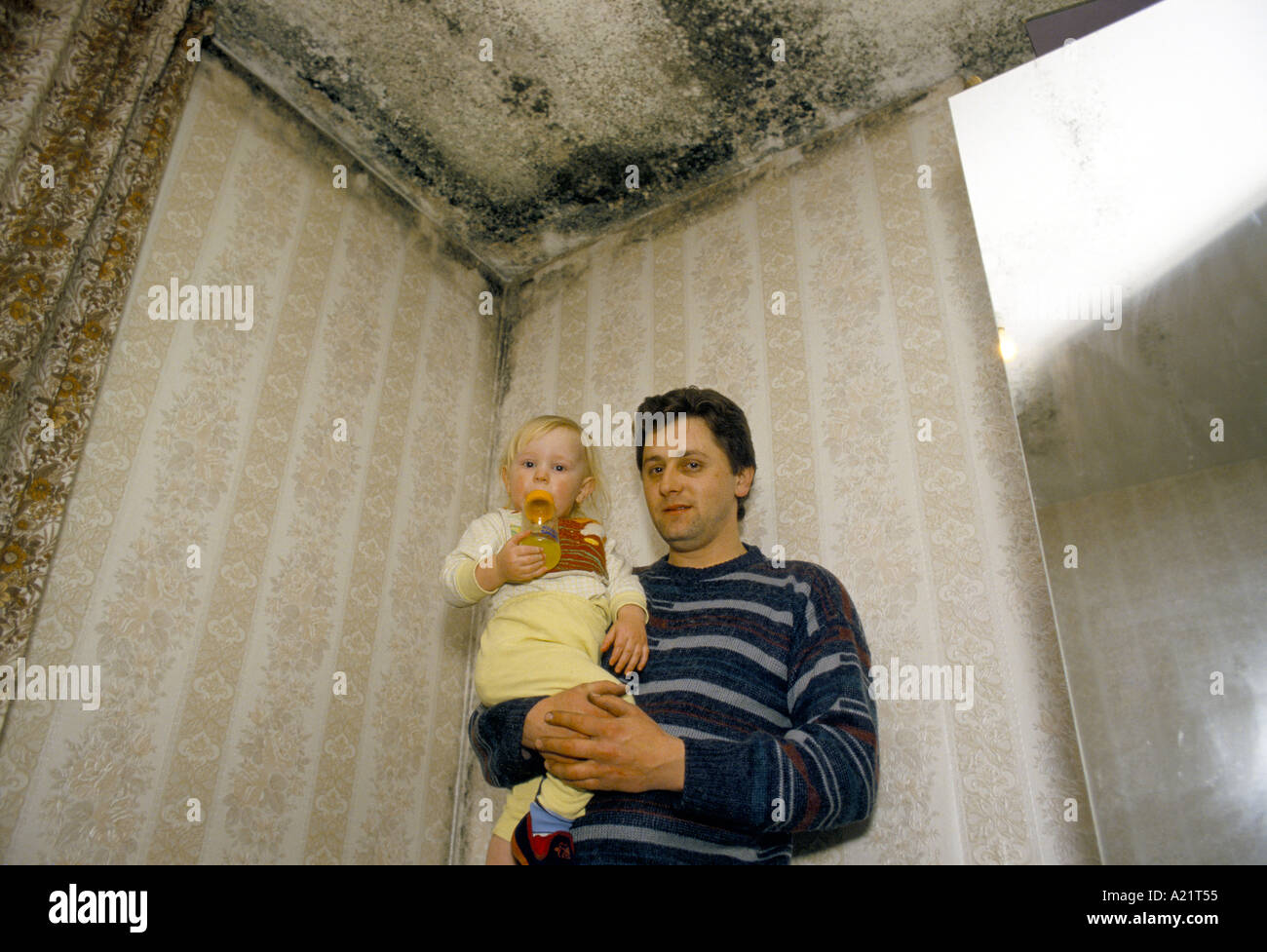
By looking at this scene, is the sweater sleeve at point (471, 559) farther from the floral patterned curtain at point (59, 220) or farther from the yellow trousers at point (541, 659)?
the floral patterned curtain at point (59, 220)

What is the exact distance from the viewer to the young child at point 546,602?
1.38 metres

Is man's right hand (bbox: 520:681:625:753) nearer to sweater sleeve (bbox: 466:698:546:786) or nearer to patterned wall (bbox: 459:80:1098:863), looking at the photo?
sweater sleeve (bbox: 466:698:546:786)

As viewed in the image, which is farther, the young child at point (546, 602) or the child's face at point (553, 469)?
the child's face at point (553, 469)

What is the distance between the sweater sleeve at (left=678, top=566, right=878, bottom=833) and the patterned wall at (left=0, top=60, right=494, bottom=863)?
1.04m

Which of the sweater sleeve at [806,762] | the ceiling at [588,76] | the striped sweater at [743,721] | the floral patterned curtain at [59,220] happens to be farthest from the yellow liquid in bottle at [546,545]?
the ceiling at [588,76]

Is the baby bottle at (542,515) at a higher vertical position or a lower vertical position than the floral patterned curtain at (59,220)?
lower

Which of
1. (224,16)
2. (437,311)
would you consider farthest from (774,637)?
(224,16)

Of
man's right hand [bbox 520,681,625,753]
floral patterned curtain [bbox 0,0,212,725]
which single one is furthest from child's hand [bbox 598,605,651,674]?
floral patterned curtain [bbox 0,0,212,725]

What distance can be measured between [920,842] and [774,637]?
489 mm

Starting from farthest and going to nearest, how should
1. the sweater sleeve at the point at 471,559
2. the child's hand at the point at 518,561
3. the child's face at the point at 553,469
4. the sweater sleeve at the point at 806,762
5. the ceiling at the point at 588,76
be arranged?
the ceiling at the point at 588,76 < the child's face at the point at 553,469 < the sweater sleeve at the point at 471,559 < the child's hand at the point at 518,561 < the sweater sleeve at the point at 806,762

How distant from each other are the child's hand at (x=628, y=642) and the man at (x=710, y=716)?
0.16 ft

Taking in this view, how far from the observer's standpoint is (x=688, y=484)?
5.75 feet

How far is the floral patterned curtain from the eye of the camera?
1408 millimetres

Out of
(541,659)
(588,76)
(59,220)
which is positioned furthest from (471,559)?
(588,76)
